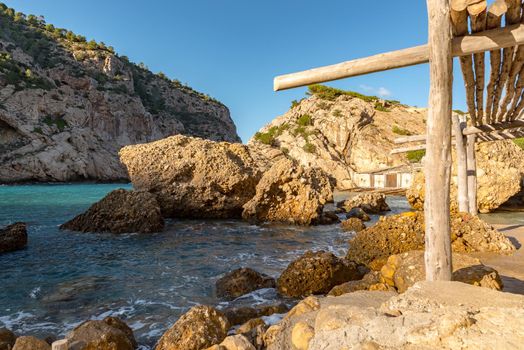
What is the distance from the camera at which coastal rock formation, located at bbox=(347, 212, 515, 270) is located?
7422 millimetres

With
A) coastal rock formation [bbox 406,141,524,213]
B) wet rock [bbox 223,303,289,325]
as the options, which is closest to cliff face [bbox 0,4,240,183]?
coastal rock formation [bbox 406,141,524,213]

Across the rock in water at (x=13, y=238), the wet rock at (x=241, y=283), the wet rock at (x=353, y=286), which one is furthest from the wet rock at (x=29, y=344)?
the rock in water at (x=13, y=238)

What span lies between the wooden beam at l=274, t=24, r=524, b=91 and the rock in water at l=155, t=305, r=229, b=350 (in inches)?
122

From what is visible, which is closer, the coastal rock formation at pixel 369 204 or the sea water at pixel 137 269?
the sea water at pixel 137 269

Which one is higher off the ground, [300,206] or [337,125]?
[337,125]

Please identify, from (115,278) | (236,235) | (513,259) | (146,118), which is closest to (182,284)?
(115,278)

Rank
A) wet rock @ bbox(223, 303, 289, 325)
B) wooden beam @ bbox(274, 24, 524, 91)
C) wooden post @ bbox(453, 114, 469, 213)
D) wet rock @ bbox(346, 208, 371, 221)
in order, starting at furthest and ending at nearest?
wet rock @ bbox(346, 208, 371, 221) → wooden post @ bbox(453, 114, 469, 213) → wet rock @ bbox(223, 303, 289, 325) → wooden beam @ bbox(274, 24, 524, 91)

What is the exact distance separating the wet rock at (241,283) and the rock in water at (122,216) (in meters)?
6.78

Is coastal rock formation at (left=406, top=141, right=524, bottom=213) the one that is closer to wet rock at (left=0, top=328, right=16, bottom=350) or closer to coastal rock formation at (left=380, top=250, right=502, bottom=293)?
coastal rock formation at (left=380, top=250, right=502, bottom=293)

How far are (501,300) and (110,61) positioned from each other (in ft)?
Answer: 278

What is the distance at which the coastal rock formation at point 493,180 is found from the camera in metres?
16.6

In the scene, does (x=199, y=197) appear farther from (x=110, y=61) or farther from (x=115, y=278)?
(x=110, y=61)

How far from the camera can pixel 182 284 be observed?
21.2 feet

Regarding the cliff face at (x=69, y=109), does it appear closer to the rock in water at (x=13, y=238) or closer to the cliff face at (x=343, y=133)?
the cliff face at (x=343, y=133)
